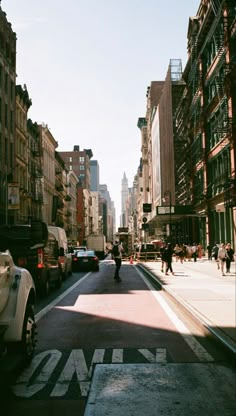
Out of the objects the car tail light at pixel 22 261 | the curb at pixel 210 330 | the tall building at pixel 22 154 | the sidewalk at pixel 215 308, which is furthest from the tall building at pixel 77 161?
the curb at pixel 210 330

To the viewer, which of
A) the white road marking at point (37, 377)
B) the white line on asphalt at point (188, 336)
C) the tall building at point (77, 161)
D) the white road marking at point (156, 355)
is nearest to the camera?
the white road marking at point (37, 377)

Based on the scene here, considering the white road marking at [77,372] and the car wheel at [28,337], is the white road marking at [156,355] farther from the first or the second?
the car wheel at [28,337]

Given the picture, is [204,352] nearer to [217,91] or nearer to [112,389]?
[112,389]

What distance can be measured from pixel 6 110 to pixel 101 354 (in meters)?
42.6

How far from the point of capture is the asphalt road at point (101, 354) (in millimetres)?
5633

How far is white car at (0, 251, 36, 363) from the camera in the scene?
19.6 ft

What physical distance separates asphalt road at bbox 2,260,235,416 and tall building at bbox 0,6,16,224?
104ft

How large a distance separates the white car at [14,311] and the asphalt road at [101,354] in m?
0.41

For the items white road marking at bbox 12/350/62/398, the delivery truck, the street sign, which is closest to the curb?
white road marking at bbox 12/350/62/398

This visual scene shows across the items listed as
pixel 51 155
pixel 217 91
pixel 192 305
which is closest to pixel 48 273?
pixel 192 305

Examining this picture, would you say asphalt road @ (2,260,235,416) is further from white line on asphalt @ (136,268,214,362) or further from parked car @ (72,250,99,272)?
parked car @ (72,250,99,272)

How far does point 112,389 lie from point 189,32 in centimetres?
5588

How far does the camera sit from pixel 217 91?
4231cm

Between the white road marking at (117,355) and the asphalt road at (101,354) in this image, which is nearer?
the asphalt road at (101,354)
